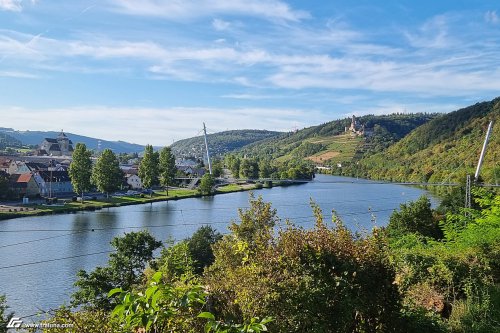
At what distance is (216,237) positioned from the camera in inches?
599

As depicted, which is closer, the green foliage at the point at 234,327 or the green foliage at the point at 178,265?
the green foliage at the point at 234,327

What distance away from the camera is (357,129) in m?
113

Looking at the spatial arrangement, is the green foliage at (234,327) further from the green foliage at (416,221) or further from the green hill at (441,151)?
the green hill at (441,151)

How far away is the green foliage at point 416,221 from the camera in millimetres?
14367

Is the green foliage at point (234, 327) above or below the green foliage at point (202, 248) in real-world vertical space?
above

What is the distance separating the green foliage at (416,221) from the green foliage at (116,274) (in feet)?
26.8

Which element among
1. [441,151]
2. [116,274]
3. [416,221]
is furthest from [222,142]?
[116,274]

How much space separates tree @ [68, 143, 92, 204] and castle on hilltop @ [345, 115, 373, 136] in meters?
84.5

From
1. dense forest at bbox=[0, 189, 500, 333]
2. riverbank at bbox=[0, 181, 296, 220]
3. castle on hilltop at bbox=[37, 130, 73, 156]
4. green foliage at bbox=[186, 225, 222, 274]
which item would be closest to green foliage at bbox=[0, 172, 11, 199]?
riverbank at bbox=[0, 181, 296, 220]

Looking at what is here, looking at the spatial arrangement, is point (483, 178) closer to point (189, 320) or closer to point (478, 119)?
point (189, 320)

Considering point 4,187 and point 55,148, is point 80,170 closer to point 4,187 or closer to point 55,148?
point 4,187

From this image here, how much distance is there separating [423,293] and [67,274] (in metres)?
12.4

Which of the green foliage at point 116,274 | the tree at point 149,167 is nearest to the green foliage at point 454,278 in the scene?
the green foliage at point 116,274

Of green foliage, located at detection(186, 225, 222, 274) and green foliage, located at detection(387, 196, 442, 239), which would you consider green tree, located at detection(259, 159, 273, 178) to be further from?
green foliage, located at detection(186, 225, 222, 274)
